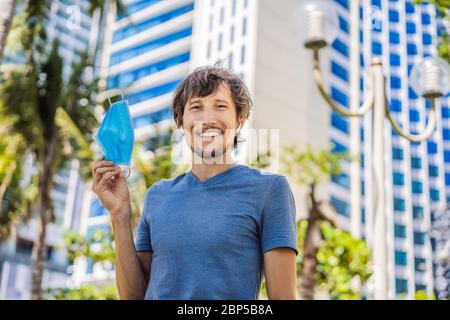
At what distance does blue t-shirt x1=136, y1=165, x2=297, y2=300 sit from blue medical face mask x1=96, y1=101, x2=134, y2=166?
0.18 meters

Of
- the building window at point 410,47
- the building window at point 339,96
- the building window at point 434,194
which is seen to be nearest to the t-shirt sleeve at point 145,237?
the building window at point 339,96

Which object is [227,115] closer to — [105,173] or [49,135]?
[105,173]

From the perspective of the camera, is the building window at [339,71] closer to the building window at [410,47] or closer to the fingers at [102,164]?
the building window at [410,47]

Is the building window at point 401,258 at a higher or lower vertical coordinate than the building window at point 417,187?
lower

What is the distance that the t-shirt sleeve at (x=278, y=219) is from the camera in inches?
59.9

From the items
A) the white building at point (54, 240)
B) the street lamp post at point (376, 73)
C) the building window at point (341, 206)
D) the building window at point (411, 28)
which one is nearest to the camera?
the street lamp post at point (376, 73)

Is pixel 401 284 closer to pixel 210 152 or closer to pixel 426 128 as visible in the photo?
pixel 426 128

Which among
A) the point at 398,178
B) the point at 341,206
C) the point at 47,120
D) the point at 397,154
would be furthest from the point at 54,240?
the point at 47,120

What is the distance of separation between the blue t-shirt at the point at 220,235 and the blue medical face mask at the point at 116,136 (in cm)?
18

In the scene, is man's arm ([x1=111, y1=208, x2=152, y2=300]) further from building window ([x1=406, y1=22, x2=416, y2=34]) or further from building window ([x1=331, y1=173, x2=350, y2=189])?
building window ([x1=406, y1=22, x2=416, y2=34])

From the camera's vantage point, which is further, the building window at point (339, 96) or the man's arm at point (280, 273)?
the building window at point (339, 96)

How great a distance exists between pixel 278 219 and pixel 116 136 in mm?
505

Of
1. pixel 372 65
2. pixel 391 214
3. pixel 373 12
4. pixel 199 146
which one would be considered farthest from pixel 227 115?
pixel 391 214

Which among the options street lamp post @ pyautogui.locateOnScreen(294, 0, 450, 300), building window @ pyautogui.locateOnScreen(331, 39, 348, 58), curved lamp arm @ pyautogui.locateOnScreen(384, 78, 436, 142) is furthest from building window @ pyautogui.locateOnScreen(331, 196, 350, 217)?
street lamp post @ pyautogui.locateOnScreen(294, 0, 450, 300)
